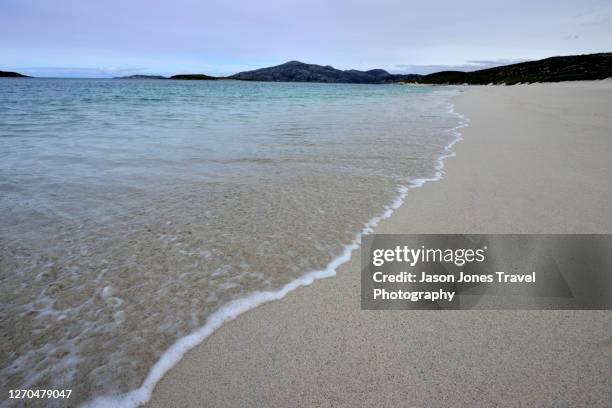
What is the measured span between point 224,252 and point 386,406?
Answer: 195 centimetres

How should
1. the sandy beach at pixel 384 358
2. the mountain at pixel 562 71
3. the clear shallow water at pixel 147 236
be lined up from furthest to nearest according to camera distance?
the mountain at pixel 562 71
the clear shallow water at pixel 147 236
the sandy beach at pixel 384 358

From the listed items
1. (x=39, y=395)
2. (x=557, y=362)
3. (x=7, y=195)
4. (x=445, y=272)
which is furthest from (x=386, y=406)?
(x=7, y=195)

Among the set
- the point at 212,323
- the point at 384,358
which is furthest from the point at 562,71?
the point at 212,323

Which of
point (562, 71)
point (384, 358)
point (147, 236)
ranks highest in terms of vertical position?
point (562, 71)

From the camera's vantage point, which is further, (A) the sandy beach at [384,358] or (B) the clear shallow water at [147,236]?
(B) the clear shallow water at [147,236]

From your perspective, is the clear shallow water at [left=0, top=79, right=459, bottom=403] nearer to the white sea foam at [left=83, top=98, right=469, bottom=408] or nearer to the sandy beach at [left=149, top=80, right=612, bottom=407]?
the white sea foam at [left=83, top=98, right=469, bottom=408]

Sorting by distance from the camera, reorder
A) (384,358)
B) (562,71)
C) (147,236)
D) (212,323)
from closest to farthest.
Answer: (384,358) < (212,323) < (147,236) < (562,71)

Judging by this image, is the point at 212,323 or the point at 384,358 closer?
the point at 384,358

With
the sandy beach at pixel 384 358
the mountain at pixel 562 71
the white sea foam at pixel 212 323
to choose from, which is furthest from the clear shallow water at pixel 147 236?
the mountain at pixel 562 71

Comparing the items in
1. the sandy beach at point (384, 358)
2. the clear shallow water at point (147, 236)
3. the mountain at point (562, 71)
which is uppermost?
the mountain at point (562, 71)

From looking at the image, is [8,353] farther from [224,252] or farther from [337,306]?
[337,306]

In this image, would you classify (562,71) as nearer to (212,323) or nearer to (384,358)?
(384,358)

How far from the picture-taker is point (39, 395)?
70.5 inches

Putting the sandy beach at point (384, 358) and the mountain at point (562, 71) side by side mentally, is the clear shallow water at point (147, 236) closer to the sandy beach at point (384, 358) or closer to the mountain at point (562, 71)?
Result: the sandy beach at point (384, 358)
